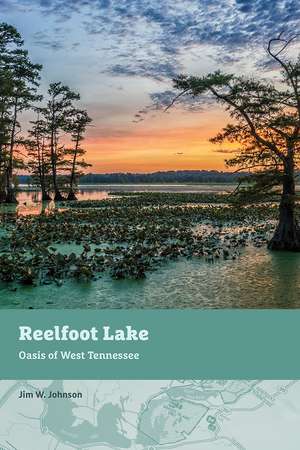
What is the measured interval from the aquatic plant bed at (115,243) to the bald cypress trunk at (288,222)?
0.80 meters

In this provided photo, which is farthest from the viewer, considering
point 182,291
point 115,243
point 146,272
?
point 115,243

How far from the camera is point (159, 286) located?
35.8 feet

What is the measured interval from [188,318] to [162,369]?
154cm

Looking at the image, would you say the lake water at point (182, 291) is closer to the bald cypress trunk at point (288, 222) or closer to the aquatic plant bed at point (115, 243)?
the aquatic plant bed at point (115, 243)

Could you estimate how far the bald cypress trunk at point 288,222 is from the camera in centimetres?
1617

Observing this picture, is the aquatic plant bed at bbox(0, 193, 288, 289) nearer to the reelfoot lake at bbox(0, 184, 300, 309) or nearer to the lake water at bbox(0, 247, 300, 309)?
the reelfoot lake at bbox(0, 184, 300, 309)

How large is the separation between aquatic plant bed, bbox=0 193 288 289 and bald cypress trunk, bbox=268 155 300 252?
80 centimetres

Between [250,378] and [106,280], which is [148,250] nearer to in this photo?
[106,280]

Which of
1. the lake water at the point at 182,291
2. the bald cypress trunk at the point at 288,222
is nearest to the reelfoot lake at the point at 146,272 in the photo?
the lake water at the point at 182,291

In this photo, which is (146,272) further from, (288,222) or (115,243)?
(288,222)

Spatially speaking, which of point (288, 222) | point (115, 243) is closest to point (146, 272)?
point (115, 243)

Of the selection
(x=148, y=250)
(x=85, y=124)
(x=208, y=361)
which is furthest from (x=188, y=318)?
(x=85, y=124)

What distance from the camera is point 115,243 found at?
663 inches

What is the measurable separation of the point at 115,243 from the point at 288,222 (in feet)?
18.6
